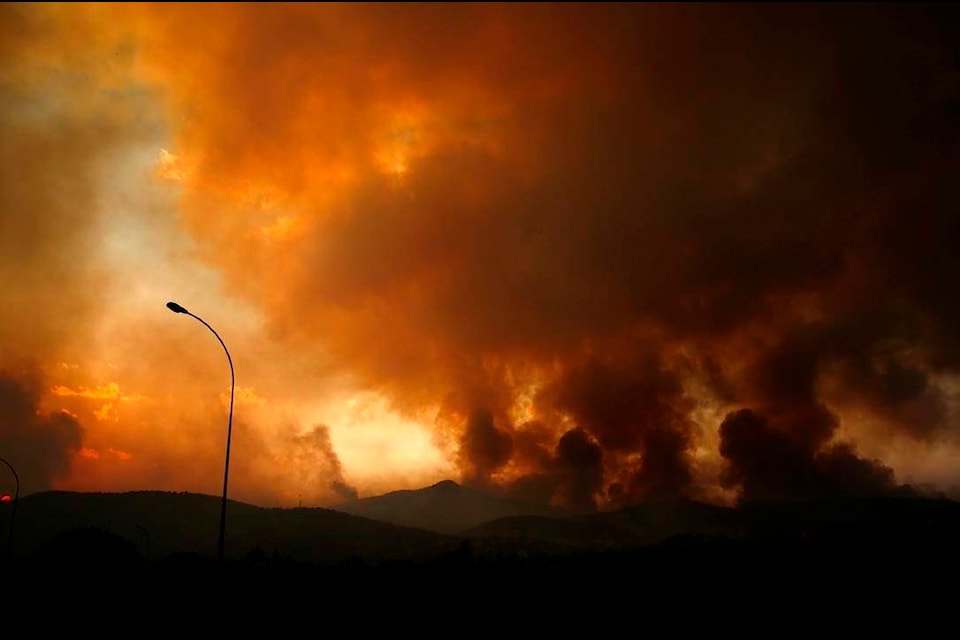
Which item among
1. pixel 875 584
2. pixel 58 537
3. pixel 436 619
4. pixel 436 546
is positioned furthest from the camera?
pixel 436 546

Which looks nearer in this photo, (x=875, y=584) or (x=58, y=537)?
(x=875, y=584)

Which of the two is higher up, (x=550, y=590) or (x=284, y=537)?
(x=550, y=590)

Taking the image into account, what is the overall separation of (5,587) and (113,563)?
11162 mm

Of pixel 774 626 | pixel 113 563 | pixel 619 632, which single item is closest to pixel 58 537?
pixel 113 563

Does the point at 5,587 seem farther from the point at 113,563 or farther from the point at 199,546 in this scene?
the point at 199,546

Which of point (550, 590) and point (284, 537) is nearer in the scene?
point (550, 590)

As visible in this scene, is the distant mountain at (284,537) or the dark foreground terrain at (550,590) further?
the distant mountain at (284,537)

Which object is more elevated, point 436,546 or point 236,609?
point 236,609

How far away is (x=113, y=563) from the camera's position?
4056cm

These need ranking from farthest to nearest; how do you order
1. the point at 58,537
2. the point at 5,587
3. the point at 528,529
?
the point at 528,529, the point at 58,537, the point at 5,587

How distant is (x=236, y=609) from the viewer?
2400 cm

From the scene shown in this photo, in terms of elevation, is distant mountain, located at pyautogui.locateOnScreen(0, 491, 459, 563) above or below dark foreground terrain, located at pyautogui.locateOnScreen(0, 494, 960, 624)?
below

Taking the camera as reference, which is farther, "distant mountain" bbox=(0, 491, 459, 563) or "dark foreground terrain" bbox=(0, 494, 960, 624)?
"distant mountain" bbox=(0, 491, 459, 563)

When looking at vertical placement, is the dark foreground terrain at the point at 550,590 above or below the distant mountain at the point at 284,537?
above
